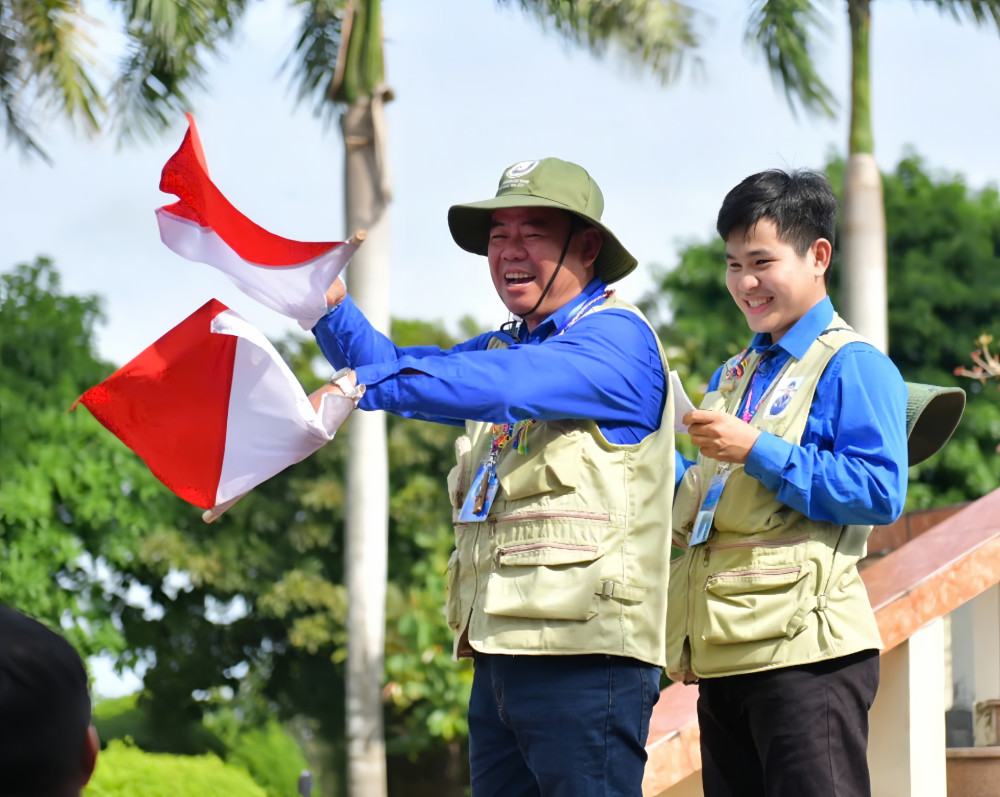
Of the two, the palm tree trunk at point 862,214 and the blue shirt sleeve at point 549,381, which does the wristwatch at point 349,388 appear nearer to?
the blue shirt sleeve at point 549,381

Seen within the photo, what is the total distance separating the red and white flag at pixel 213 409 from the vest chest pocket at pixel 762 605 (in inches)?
32.9

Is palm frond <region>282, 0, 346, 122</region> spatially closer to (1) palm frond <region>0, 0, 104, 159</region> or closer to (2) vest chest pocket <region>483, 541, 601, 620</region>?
(1) palm frond <region>0, 0, 104, 159</region>

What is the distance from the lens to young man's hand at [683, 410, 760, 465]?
2.53 meters

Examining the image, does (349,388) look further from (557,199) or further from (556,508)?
(557,199)

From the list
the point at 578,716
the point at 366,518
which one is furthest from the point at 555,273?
the point at 366,518

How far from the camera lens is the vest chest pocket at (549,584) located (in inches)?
95.5

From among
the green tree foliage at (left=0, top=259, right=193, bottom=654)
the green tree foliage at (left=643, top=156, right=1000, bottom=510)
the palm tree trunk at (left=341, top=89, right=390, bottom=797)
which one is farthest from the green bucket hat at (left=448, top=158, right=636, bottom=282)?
the green tree foliage at (left=643, top=156, right=1000, bottom=510)

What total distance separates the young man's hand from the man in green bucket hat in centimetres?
8

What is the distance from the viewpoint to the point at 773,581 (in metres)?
2.60

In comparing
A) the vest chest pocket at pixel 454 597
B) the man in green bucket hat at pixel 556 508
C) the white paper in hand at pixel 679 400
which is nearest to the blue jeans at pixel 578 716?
the man in green bucket hat at pixel 556 508

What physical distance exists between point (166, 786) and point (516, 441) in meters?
7.75

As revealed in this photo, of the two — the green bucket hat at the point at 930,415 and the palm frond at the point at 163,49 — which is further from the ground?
the palm frond at the point at 163,49

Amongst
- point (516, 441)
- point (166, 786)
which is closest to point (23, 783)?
point (516, 441)

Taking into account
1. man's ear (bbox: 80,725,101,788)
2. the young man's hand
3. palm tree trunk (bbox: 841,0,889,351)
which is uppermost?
palm tree trunk (bbox: 841,0,889,351)
